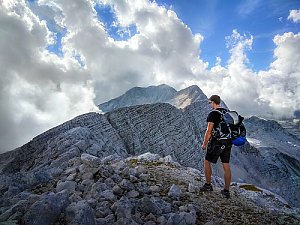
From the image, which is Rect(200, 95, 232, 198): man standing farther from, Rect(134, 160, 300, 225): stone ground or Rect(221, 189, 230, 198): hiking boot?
Rect(134, 160, 300, 225): stone ground

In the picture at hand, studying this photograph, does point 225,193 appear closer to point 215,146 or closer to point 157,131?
point 215,146

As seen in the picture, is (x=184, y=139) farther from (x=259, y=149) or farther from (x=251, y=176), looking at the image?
(x=259, y=149)

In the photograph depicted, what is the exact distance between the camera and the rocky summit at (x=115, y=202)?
7719mm

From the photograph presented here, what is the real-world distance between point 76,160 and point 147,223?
546 centimetres

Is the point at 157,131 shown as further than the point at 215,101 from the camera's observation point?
Yes

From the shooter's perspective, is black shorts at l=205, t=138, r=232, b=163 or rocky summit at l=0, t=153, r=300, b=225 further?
black shorts at l=205, t=138, r=232, b=163

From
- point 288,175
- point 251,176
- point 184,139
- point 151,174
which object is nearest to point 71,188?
point 151,174

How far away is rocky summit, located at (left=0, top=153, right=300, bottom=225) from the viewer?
7719 millimetres

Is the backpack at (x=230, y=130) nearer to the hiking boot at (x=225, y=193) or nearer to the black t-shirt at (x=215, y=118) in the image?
the black t-shirt at (x=215, y=118)

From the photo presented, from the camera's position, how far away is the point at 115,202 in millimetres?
8852

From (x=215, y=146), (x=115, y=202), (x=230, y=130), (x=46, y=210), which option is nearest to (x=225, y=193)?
(x=215, y=146)

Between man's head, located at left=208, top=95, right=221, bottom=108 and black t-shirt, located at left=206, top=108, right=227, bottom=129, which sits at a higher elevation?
man's head, located at left=208, top=95, right=221, bottom=108

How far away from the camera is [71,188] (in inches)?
381

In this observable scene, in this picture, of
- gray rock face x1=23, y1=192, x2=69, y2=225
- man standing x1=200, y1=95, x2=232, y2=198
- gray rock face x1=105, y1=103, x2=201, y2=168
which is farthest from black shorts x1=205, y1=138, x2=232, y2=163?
gray rock face x1=105, y1=103, x2=201, y2=168
